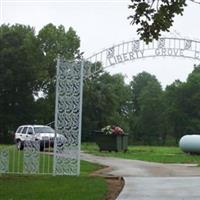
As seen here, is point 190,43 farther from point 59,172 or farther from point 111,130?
point 59,172

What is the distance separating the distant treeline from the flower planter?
2791cm

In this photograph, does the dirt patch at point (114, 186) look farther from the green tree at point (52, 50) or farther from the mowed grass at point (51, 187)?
the green tree at point (52, 50)

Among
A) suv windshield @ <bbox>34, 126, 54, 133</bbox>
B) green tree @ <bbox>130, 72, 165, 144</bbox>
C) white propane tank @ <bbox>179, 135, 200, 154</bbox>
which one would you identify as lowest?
white propane tank @ <bbox>179, 135, 200, 154</bbox>

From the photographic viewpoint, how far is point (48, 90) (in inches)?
2822

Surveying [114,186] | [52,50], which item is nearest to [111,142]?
[114,186]

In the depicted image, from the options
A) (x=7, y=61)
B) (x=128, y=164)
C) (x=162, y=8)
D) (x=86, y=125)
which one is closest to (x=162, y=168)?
(x=128, y=164)

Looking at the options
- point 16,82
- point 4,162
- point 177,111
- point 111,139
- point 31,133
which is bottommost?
point 4,162

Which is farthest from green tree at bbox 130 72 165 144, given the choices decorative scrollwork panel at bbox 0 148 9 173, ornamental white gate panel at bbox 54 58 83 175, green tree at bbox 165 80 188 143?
ornamental white gate panel at bbox 54 58 83 175

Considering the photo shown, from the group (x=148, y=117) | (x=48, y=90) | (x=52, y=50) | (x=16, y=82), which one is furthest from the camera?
(x=148, y=117)

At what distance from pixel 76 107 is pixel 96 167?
418 centimetres

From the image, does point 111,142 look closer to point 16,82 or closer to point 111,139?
point 111,139

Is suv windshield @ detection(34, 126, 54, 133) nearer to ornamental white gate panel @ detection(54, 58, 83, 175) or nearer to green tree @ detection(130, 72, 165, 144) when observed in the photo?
ornamental white gate panel @ detection(54, 58, 83, 175)

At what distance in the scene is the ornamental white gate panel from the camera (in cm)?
1883

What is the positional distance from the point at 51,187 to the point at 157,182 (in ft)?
10.6
